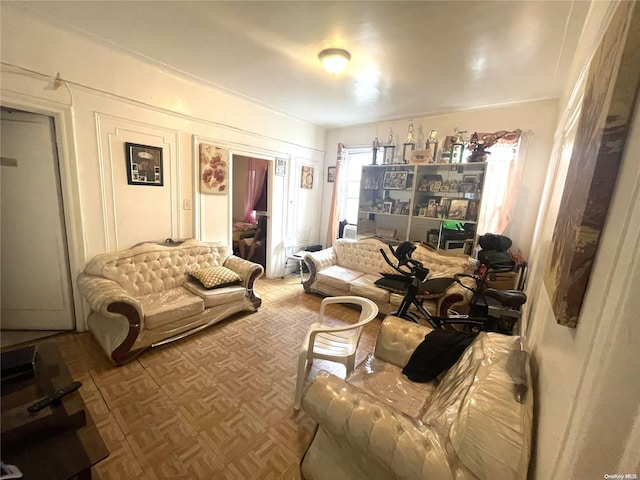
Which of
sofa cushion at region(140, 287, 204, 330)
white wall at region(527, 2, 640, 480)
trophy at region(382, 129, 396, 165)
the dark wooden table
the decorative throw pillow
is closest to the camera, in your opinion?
white wall at region(527, 2, 640, 480)

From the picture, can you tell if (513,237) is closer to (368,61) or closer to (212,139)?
(368,61)

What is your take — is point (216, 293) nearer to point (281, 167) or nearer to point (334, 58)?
point (281, 167)

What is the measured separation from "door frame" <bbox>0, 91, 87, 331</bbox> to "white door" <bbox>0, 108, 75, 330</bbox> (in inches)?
2.6

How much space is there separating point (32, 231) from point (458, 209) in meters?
4.60

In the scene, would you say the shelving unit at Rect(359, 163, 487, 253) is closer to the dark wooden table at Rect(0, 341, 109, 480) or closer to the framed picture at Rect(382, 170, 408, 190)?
the framed picture at Rect(382, 170, 408, 190)

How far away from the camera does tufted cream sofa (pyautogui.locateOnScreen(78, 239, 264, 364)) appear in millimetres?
2137

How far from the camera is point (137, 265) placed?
8.79 feet

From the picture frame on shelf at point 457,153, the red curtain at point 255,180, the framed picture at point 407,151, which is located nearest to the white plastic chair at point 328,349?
the picture frame on shelf at point 457,153

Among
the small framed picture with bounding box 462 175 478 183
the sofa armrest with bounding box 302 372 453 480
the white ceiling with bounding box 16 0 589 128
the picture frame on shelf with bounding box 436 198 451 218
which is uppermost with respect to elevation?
the white ceiling with bounding box 16 0 589 128

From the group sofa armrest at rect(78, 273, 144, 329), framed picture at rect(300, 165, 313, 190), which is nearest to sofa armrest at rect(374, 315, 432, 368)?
sofa armrest at rect(78, 273, 144, 329)

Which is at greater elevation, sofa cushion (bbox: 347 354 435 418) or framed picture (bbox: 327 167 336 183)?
framed picture (bbox: 327 167 336 183)

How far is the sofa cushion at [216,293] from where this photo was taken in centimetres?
273

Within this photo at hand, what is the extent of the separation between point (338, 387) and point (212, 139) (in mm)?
3267

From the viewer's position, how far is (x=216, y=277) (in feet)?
9.48
